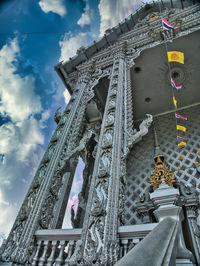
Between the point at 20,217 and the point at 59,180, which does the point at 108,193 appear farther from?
the point at 20,217

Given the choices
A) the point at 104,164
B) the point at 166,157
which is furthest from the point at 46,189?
the point at 166,157

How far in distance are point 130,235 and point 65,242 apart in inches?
44.7

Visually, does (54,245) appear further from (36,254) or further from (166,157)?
(166,157)

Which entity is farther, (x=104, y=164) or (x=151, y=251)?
(x=104, y=164)

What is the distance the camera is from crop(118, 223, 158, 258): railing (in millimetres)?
2416

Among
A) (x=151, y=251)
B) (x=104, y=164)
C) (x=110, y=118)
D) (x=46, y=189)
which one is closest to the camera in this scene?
(x=151, y=251)

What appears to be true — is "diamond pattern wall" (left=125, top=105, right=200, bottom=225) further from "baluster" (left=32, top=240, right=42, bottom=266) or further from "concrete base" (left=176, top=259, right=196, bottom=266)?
"concrete base" (left=176, top=259, right=196, bottom=266)

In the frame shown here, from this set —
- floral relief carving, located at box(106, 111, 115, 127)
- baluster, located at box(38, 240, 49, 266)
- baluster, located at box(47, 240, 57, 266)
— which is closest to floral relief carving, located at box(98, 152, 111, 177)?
floral relief carving, located at box(106, 111, 115, 127)

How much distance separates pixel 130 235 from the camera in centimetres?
248

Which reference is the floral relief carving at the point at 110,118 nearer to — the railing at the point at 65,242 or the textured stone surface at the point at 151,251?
the railing at the point at 65,242

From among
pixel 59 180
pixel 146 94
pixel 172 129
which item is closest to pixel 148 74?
pixel 146 94

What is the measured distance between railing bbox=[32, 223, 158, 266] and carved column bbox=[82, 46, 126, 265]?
169 mm

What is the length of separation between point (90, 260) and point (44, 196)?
68.5 inches

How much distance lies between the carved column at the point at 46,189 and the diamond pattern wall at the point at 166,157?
2.57 m
